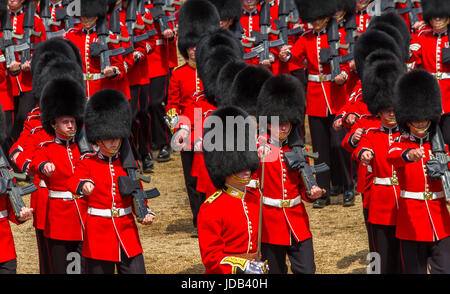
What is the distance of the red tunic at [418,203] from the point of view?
5355mm

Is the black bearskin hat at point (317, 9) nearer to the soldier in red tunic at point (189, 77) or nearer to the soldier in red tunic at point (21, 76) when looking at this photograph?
the soldier in red tunic at point (189, 77)

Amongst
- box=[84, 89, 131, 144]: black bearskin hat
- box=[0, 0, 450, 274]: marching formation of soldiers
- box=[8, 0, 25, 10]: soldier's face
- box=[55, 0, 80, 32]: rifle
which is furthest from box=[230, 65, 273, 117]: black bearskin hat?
box=[8, 0, 25, 10]: soldier's face

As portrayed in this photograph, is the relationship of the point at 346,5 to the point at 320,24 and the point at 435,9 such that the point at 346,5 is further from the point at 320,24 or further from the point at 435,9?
the point at 435,9

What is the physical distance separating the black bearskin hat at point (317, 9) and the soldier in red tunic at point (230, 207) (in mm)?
2897

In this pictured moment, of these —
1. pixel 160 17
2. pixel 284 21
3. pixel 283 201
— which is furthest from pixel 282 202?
pixel 160 17

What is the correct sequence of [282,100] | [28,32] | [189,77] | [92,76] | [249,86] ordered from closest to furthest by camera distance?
[282,100] → [249,86] → [189,77] → [92,76] → [28,32]

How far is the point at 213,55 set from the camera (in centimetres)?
679

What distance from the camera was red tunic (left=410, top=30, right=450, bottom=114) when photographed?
7.57 metres

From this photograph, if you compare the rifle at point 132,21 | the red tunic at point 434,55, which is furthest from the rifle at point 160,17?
the red tunic at point 434,55

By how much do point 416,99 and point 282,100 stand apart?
2.34 ft

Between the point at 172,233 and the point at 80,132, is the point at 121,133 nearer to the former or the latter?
the point at 80,132

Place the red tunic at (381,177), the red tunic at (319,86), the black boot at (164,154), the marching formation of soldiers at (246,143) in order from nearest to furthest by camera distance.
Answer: the marching formation of soldiers at (246,143), the red tunic at (381,177), the red tunic at (319,86), the black boot at (164,154)

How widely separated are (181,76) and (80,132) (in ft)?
4.46
